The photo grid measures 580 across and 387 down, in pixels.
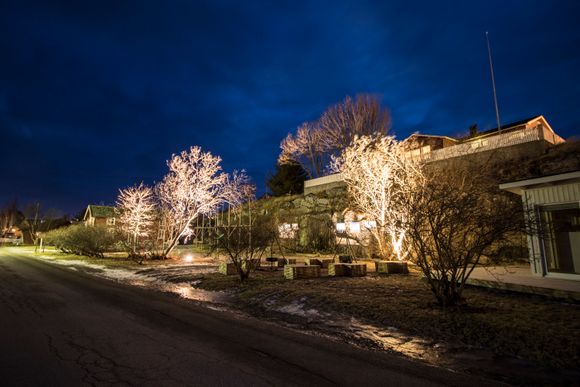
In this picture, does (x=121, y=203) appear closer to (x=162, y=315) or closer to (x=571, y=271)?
(x=162, y=315)

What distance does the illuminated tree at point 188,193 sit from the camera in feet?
83.0

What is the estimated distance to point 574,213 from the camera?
1036 cm

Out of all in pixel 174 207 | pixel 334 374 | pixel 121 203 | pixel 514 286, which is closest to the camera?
pixel 334 374

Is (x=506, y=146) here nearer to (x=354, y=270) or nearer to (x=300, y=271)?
(x=354, y=270)

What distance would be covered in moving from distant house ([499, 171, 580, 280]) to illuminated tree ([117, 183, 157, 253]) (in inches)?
935

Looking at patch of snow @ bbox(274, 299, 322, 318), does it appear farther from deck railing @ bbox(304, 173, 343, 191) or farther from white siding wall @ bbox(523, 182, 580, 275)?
deck railing @ bbox(304, 173, 343, 191)

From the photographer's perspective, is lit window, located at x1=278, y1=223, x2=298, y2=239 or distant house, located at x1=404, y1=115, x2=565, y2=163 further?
lit window, located at x1=278, y1=223, x2=298, y2=239

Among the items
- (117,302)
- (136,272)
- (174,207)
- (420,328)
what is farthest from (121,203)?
(420,328)

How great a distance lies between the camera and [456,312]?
7293 millimetres

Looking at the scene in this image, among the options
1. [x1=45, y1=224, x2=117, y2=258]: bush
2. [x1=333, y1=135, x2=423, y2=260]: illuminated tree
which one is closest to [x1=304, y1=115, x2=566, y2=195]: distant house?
[x1=333, y1=135, x2=423, y2=260]: illuminated tree

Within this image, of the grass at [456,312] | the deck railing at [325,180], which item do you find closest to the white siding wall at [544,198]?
the grass at [456,312]

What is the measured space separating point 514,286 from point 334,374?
747 centimetres

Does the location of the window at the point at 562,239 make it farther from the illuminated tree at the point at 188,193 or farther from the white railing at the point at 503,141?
the illuminated tree at the point at 188,193

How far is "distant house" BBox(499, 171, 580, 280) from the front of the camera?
10180mm
